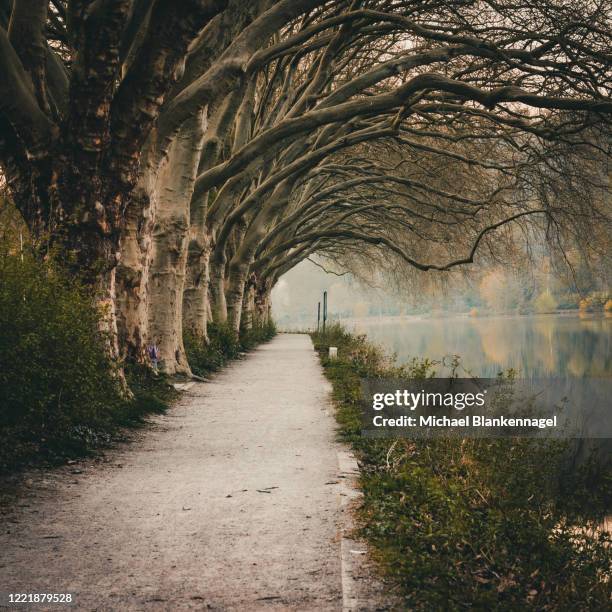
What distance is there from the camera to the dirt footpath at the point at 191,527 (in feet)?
14.5

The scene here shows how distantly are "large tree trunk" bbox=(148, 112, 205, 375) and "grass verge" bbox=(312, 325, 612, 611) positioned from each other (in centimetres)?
675

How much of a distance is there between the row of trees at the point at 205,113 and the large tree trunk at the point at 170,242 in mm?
26

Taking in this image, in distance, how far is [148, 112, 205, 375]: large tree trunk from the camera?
1441cm

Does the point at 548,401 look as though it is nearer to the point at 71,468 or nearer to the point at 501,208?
the point at 501,208

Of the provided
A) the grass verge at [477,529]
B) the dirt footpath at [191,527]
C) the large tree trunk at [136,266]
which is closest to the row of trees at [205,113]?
the large tree trunk at [136,266]

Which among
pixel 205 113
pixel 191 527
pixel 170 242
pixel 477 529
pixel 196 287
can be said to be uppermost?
pixel 205 113

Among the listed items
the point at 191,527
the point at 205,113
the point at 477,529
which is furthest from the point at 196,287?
the point at 477,529


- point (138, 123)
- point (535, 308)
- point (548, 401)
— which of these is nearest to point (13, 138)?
point (138, 123)

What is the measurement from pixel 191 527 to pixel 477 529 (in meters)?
1.94

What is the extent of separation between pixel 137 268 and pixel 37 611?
8671 millimetres

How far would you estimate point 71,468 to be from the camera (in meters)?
7.61

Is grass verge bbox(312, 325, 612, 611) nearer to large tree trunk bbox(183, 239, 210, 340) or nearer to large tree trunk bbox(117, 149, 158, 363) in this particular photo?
large tree trunk bbox(117, 149, 158, 363)

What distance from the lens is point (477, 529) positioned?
16.4 ft

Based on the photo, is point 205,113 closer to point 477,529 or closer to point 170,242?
point 170,242
